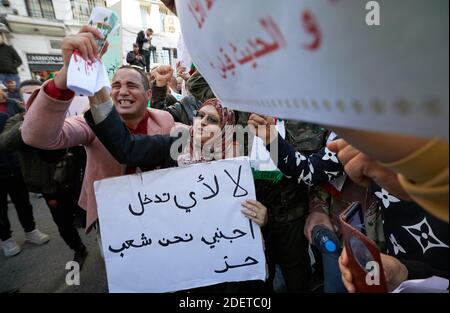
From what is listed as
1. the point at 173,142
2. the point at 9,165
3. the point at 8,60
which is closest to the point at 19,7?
the point at 8,60

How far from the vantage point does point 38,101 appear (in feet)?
3.22

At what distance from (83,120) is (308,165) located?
3.64ft

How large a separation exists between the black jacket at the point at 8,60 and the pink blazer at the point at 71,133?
5601 millimetres

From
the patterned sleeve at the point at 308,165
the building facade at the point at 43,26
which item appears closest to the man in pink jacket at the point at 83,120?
the patterned sleeve at the point at 308,165

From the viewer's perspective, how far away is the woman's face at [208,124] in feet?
4.19

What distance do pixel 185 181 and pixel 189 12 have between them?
896 mm

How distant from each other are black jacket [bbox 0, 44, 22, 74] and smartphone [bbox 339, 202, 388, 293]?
6.82m

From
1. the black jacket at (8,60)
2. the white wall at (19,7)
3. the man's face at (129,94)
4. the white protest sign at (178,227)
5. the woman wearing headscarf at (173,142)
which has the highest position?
the white wall at (19,7)

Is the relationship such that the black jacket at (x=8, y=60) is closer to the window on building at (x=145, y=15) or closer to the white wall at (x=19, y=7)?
the white wall at (x=19, y=7)

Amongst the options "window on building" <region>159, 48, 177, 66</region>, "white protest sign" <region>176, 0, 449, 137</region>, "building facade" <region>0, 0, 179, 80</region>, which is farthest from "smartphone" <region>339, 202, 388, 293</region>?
"window on building" <region>159, 48, 177, 66</region>

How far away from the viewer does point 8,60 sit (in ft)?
17.6
